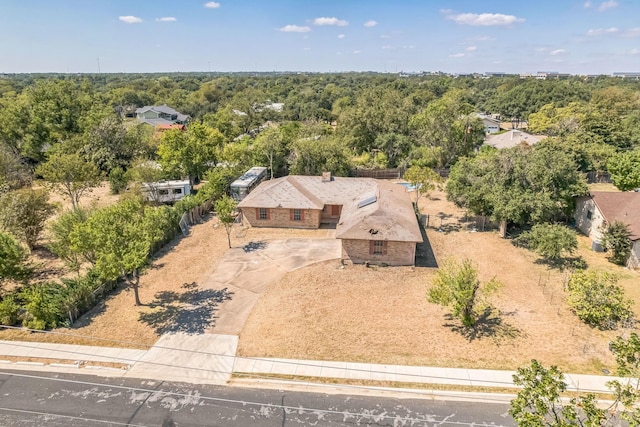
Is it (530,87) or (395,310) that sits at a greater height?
(530,87)

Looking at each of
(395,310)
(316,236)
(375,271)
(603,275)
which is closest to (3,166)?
(316,236)

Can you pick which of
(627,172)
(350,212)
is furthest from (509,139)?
(350,212)

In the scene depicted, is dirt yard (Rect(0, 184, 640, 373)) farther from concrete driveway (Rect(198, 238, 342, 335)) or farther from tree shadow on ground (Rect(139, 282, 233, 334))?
concrete driveway (Rect(198, 238, 342, 335))

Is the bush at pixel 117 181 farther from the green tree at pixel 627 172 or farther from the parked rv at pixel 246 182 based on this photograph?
the green tree at pixel 627 172

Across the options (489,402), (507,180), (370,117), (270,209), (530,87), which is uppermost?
(530,87)

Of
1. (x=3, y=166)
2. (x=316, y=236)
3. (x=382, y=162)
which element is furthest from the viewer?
(x=382, y=162)

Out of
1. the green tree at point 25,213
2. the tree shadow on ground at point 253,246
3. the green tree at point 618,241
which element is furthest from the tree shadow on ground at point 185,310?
the green tree at point 618,241

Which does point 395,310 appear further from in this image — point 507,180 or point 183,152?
point 183,152
